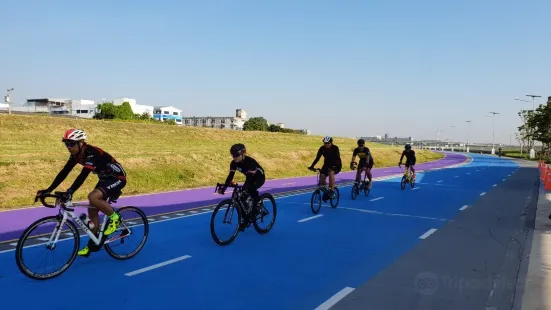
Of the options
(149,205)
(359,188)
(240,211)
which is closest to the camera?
(240,211)

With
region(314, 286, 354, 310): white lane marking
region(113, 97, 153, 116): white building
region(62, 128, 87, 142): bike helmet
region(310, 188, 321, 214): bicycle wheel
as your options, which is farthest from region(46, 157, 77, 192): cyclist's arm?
region(113, 97, 153, 116): white building

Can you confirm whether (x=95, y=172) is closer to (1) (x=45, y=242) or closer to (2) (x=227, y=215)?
(1) (x=45, y=242)

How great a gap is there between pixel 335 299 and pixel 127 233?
3754 millimetres

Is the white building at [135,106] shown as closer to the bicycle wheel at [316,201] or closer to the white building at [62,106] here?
the white building at [62,106]

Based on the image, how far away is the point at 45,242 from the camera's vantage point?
627 cm

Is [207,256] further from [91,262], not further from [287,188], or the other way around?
[287,188]

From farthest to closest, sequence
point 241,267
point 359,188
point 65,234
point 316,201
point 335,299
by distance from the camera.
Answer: point 359,188 → point 316,201 → point 241,267 → point 65,234 → point 335,299

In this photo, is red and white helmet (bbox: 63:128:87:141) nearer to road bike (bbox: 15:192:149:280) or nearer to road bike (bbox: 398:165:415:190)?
road bike (bbox: 15:192:149:280)

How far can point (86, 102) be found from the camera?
147m

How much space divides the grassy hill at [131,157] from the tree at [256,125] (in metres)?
68.0

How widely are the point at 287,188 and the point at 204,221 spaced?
918 centimetres

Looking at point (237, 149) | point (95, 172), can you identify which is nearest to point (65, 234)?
point (95, 172)

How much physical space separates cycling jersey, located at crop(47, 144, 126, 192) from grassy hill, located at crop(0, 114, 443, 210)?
7994 millimetres

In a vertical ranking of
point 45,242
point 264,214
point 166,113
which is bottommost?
point 264,214
